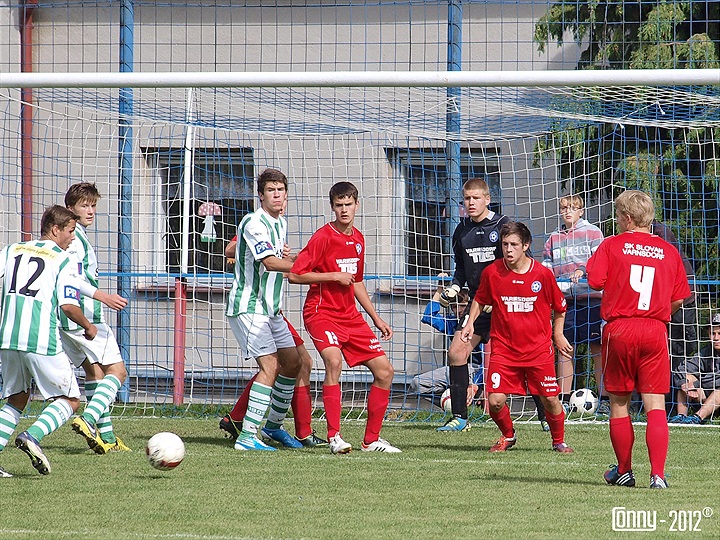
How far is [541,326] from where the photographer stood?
295 inches

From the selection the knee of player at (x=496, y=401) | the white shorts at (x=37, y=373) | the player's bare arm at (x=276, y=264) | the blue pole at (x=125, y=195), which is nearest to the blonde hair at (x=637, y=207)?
the knee of player at (x=496, y=401)

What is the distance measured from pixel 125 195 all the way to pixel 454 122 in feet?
11.3

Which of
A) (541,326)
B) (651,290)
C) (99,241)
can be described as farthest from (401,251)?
(651,290)

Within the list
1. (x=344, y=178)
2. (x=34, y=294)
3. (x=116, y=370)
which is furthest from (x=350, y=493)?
(x=344, y=178)

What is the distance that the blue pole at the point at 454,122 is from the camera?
10672mm

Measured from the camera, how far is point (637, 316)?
595 cm

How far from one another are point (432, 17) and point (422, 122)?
1910 mm

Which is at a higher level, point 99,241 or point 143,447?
point 99,241

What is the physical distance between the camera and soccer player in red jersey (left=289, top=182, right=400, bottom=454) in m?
7.46

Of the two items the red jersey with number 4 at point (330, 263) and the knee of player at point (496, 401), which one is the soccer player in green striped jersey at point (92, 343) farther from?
the knee of player at point (496, 401)

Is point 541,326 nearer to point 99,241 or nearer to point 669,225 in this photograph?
point 669,225

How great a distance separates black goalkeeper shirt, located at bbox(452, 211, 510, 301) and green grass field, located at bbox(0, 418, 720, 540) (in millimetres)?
1366

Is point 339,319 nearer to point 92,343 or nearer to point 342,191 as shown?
point 342,191

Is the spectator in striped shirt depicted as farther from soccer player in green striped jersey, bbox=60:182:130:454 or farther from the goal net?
soccer player in green striped jersey, bbox=60:182:130:454
